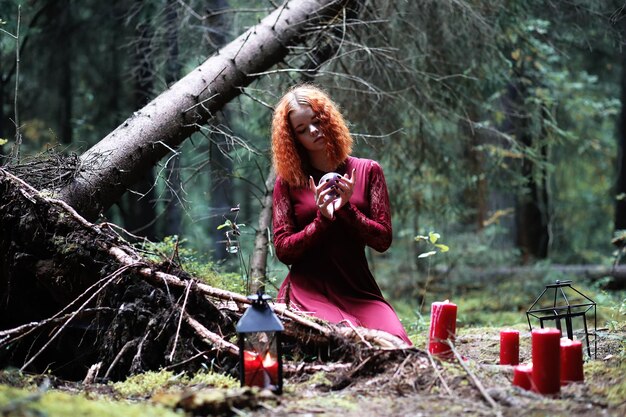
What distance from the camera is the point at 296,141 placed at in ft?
14.1

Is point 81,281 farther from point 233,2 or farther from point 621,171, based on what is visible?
point 621,171

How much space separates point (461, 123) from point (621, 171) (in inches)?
160

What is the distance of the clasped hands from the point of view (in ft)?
12.2

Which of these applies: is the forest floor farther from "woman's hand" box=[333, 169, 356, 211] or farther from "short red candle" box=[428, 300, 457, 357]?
"woman's hand" box=[333, 169, 356, 211]

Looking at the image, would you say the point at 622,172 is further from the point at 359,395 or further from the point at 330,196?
the point at 359,395

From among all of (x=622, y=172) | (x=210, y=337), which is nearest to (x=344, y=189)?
(x=210, y=337)

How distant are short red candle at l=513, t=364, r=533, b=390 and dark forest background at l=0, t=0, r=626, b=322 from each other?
181 centimetres

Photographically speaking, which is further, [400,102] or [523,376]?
[400,102]

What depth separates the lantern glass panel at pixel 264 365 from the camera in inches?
115

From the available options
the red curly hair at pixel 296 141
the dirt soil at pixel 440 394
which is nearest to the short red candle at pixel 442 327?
the dirt soil at pixel 440 394

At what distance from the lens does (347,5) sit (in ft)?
19.6

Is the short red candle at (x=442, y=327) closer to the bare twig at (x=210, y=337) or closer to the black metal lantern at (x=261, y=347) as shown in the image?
the black metal lantern at (x=261, y=347)

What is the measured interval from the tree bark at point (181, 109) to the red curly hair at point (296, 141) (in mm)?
946

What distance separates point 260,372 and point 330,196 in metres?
1.25
